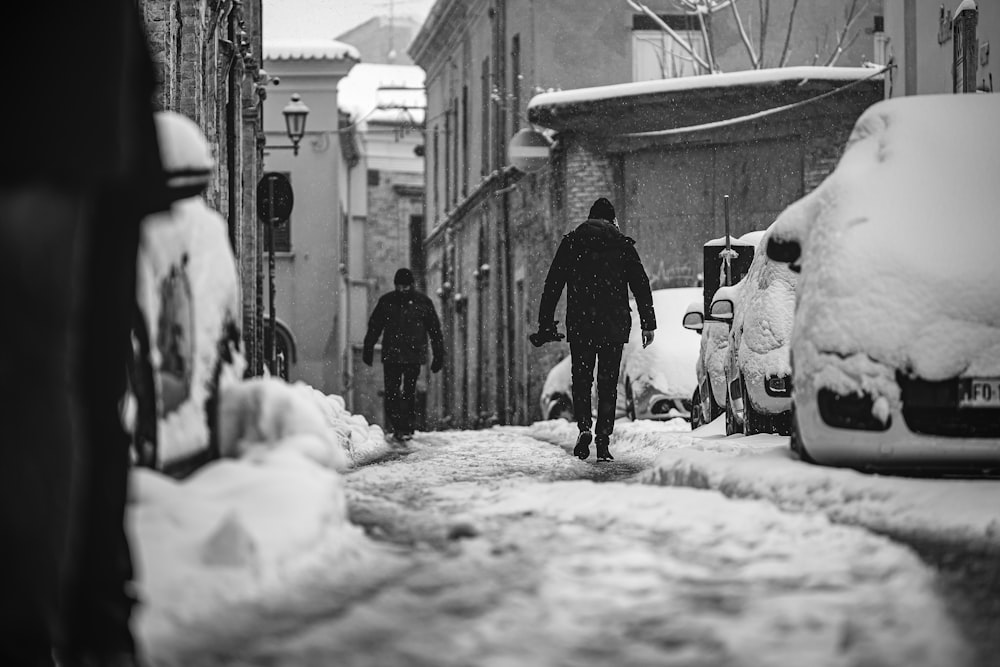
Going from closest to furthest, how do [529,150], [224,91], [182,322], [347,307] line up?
1. [182,322]
2. [224,91]
3. [529,150]
4. [347,307]

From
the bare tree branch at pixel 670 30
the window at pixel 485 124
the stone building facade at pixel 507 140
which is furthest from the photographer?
the window at pixel 485 124

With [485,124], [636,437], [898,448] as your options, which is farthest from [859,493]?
[485,124]

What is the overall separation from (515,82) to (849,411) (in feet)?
78.6

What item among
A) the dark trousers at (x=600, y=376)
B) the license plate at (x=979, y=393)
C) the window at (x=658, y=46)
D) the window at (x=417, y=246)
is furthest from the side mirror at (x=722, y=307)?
the window at (x=417, y=246)

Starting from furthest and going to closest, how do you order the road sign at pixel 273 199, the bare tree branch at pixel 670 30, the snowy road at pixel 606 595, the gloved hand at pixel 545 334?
the bare tree branch at pixel 670 30 < the road sign at pixel 273 199 < the gloved hand at pixel 545 334 < the snowy road at pixel 606 595

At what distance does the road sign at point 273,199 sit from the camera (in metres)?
18.3

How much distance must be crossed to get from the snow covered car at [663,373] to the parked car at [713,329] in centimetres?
85

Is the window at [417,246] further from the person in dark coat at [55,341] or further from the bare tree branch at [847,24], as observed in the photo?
the person in dark coat at [55,341]

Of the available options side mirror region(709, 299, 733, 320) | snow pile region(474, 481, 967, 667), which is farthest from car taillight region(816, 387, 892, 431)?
side mirror region(709, 299, 733, 320)

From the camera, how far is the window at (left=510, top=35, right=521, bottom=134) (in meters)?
30.2

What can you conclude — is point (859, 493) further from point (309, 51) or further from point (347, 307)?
point (347, 307)

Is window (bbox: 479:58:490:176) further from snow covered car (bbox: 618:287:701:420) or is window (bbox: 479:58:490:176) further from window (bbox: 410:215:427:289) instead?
window (bbox: 410:215:427:289)

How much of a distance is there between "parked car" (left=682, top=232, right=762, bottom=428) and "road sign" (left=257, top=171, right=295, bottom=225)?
5397mm

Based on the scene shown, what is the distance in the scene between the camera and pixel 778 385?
35.7ft
